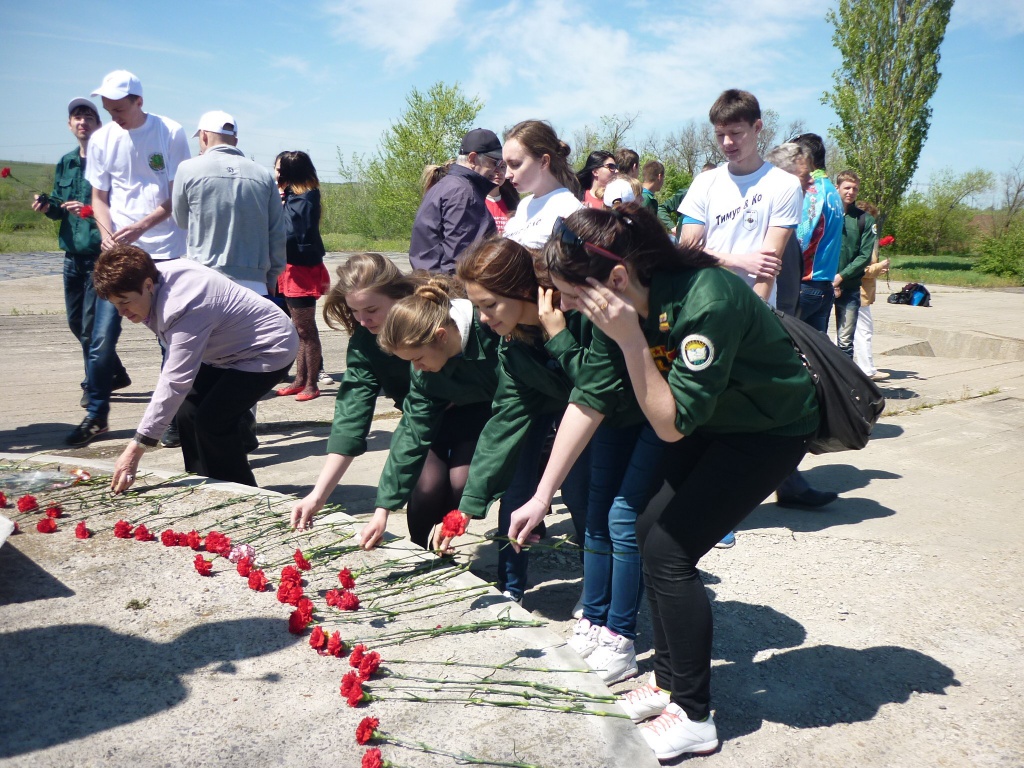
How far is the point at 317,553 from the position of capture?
355cm

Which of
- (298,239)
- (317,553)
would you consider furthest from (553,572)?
(298,239)

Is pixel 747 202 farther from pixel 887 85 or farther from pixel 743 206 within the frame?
pixel 887 85

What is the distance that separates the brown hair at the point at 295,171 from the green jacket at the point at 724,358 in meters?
5.46

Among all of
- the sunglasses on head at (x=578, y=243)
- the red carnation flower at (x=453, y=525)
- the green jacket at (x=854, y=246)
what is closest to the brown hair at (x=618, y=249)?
the sunglasses on head at (x=578, y=243)

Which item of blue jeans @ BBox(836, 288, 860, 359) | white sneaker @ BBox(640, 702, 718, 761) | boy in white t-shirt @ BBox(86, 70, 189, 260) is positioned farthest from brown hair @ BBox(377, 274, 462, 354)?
blue jeans @ BBox(836, 288, 860, 359)

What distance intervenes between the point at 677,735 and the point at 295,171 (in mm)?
5914

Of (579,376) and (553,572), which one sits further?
(553,572)

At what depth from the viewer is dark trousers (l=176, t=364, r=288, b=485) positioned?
14.5ft

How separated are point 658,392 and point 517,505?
4.76 feet

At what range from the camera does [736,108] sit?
4.13 meters

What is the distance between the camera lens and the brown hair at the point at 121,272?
3904 millimetres

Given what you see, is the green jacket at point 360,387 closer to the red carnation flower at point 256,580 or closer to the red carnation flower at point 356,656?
the red carnation flower at point 256,580

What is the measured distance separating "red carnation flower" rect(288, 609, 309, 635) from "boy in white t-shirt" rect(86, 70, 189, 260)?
3880 mm

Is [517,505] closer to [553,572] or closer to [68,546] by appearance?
[553,572]
